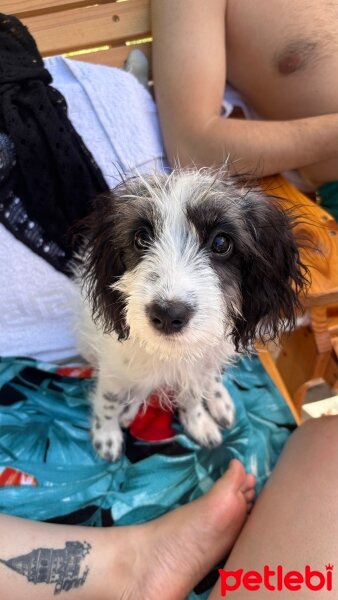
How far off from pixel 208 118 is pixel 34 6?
32.7 inches

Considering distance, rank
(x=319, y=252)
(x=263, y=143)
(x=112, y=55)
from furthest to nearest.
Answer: (x=112, y=55)
(x=263, y=143)
(x=319, y=252)

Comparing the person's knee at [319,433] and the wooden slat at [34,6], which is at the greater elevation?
the wooden slat at [34,6]

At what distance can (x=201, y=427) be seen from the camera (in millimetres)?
1574

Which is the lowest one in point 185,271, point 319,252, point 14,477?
point 14,477

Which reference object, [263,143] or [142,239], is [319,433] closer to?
[142,239]

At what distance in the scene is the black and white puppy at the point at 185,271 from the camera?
3.56ft

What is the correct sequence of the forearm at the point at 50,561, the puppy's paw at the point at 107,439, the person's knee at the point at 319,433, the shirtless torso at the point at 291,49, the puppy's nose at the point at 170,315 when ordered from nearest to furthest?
1. the puppy's nose at the point at 170,315
2. the forearm at the point at 50,561
3. the person's knee at the point at 319,433
4. the puppy's paw at the point at 107,439
5. the shirtless torso at the point at 291,49

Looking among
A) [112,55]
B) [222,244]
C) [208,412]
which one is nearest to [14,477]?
[208,412]

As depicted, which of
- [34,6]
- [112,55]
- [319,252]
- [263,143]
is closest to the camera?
[319,252]

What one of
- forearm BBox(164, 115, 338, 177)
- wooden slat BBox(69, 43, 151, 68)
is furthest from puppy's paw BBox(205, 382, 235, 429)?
wooden slat BBox(69, 43, 151, 68)

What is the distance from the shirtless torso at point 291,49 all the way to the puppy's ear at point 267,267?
730mm

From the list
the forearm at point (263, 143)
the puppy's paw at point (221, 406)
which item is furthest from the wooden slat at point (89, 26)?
the puppy's paw at point (221, 406)

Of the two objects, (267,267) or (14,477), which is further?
(14,477)

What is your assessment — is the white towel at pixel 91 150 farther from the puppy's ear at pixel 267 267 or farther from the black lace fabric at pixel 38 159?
the puppy's ear at pixel 267 267
